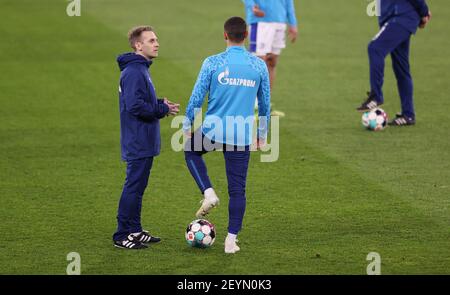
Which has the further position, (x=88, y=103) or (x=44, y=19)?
(x=44, y=19)

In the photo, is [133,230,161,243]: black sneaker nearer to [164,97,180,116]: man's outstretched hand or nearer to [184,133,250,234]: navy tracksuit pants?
[184,133,250,234]: navy tracksuit pants

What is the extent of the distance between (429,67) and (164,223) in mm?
10115

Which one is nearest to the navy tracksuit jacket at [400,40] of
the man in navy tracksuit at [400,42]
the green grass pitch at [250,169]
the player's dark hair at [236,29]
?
the man in navy tracksuit at [400,42]

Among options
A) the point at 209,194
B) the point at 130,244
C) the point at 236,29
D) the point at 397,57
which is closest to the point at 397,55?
the point at 397,57

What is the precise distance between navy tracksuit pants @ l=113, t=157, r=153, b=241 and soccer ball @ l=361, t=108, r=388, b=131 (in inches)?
224

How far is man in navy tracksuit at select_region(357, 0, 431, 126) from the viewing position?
1447cm

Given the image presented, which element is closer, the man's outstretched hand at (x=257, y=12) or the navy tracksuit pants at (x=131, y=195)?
the navy tracksuit pants at (x=131, y=195)

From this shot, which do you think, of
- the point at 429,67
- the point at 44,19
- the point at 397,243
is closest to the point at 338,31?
the point at 429,67

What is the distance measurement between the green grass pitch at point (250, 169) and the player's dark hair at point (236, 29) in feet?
6.33

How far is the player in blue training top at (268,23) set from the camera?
15422 millimetres

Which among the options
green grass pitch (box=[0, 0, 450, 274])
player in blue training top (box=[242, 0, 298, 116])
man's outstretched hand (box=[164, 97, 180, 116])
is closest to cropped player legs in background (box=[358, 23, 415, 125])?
green grass pitch (box=[0, 0, 450, 274])

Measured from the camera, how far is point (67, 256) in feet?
29.1

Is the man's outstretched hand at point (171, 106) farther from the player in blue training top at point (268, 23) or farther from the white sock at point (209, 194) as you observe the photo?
the player in blue training top at point (268, 23)
